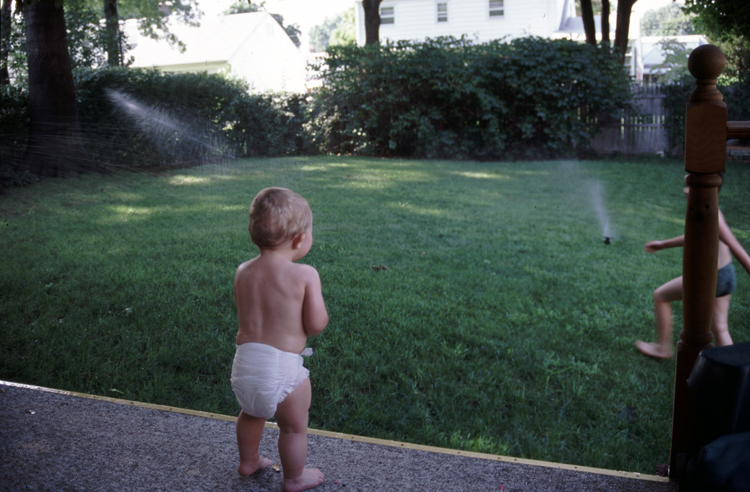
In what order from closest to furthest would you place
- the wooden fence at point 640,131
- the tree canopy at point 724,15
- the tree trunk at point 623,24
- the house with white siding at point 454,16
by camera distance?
the tree canopy at point 724,15
the wooden fence at point 640,131
the tree trunk at point 623,24
the house with white siding at point 454,16

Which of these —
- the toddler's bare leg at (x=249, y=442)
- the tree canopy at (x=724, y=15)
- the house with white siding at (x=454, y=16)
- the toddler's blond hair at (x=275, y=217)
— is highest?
the house with white siding at (x=454, y=16)

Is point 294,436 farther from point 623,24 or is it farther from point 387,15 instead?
point 387,15

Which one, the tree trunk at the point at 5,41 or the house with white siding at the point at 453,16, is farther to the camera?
the house with white siding at the point at 453,16

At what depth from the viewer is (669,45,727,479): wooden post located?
1420 millimetres

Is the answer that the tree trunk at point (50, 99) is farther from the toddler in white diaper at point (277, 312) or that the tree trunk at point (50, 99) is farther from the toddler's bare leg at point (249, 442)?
the toddler's bare leg at point (249, 442)

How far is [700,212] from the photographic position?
150cm

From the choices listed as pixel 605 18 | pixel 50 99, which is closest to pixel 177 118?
pixel 50 99

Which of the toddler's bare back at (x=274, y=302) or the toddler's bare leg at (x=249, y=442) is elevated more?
the toddler's bare back at (x=274, y=302)

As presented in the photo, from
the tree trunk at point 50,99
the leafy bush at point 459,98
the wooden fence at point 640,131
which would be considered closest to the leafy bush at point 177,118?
the tree trunk at point 50,99

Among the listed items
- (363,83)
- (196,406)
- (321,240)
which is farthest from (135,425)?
(363,83)

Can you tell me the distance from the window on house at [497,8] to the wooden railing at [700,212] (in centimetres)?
1412

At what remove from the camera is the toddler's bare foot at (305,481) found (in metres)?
1.62

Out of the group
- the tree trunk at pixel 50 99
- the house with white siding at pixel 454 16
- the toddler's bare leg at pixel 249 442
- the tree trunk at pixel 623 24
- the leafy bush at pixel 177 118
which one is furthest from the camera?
the house with white siding at pixel 454 16

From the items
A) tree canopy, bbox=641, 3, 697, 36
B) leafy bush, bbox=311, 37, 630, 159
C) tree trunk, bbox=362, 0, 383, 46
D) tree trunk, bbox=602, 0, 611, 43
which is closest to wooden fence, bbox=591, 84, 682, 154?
leafy bush, bbox=311, 37, 630, 159
